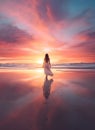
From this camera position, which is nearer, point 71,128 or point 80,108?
point 71,128

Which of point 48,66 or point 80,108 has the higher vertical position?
point 48,66

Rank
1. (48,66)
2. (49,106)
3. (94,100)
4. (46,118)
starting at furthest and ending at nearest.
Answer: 1. (48,66)
2. (94,100)
3. (49,106)
4. (46,118)

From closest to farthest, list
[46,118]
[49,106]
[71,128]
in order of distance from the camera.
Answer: [71,128]
[46,118]
[49,106]

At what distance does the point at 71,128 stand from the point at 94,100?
11.2 ft

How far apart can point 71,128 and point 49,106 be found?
7.19ft

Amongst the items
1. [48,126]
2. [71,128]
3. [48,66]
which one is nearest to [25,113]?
[48,126]

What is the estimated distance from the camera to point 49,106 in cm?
696

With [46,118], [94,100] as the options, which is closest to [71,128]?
[46,118]

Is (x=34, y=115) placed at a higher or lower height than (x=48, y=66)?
lower

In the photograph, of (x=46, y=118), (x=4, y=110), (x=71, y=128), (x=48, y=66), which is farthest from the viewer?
(x=48, y=66)

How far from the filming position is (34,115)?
5867 millimetres

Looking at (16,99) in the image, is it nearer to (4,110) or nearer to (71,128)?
(4,110)

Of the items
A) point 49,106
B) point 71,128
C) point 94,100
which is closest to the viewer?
point 71,128

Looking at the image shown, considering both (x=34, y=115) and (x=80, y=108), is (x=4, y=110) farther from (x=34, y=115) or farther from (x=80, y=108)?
(x=80, y=108)
